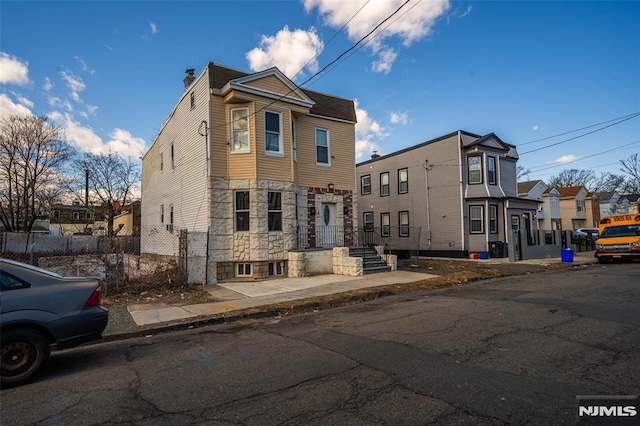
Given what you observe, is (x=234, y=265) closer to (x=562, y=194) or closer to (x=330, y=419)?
(x=330, y=419)

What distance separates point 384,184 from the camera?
28594 mm

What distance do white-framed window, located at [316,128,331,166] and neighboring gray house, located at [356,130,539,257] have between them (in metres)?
7.35

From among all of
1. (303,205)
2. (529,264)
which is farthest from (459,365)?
(529,264)

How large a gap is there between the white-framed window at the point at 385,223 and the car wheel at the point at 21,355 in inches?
975

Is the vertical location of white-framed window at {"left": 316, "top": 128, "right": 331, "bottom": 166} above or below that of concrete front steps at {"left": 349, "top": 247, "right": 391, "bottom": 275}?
above

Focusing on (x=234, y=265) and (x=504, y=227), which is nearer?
(x=234, y=265)

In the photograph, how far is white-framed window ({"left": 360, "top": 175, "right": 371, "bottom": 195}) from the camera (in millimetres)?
29812

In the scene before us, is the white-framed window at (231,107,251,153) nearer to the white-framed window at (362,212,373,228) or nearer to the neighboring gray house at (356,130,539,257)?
the neighboring gray house at (356,130,539,257)

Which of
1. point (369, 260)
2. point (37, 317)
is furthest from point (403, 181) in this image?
point (37, 317)

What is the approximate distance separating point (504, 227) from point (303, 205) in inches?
569

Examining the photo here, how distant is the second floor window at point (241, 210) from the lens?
46.9 feet

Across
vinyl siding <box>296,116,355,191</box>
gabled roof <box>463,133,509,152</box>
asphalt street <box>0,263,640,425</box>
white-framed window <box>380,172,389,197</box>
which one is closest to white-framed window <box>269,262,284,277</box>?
vinyl siding <box>296,116,355,191</box>

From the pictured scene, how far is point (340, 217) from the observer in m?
17.3

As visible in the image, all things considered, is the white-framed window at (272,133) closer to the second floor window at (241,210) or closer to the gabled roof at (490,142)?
the second floor window at (241,210)
